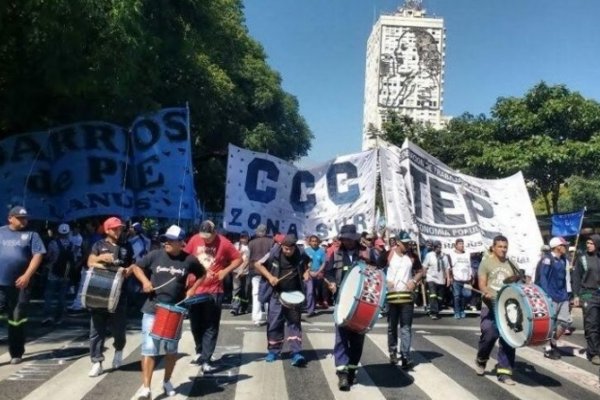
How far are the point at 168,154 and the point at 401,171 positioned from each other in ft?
15.7

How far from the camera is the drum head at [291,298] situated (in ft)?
27.7

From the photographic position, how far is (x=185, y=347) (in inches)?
378

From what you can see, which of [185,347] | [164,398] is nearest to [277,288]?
[185,347]

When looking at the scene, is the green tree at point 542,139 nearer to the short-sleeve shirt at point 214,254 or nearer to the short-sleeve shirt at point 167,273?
the short-sleeve shirt at point 214,254

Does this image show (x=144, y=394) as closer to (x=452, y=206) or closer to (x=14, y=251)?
(x=14, y=251)

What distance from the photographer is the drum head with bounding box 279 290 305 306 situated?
27.7 ft

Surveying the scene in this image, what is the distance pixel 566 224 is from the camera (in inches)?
798

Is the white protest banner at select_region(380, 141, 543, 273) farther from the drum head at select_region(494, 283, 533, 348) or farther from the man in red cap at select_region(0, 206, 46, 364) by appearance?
the man in red cap at select_region(0, 206, 46, 364)

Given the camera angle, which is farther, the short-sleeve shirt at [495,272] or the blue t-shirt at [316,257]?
the blue t-shirt at [316,257]

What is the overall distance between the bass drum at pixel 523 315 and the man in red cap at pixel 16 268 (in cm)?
558

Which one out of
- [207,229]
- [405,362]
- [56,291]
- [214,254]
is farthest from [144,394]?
[56,291]

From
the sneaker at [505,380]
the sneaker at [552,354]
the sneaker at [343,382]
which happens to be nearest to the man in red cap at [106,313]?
the sneaker at [343,382]

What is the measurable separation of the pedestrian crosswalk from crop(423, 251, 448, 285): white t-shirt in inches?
181

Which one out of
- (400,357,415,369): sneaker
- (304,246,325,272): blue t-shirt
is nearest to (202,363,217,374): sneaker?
(400,357,415,369): sneaker
